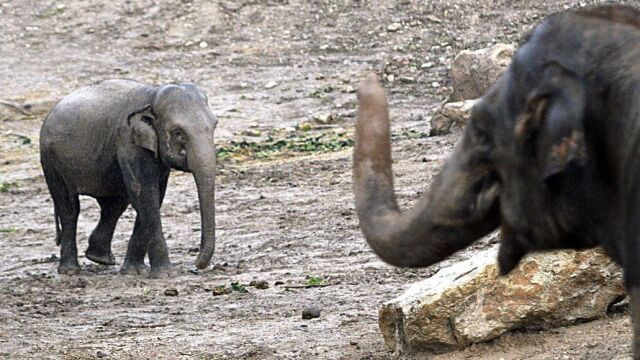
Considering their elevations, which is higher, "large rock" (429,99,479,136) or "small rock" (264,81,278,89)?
"large rock" (429,99,479,136)

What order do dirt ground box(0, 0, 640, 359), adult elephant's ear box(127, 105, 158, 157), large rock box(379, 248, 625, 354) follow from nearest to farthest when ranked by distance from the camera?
1. large rock box(379, 248, 625, 354)
2. dirt ground box(0, 0, 640, 359)
3. adult elephant's ear box(127, 105, 158, 157)

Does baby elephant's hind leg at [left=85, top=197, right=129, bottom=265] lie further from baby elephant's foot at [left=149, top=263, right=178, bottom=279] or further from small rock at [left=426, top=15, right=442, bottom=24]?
small rock at [left=426, top=15, right=442, bottom=24]

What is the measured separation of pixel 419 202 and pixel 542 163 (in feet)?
1.19

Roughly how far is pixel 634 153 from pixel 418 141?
11.5 m

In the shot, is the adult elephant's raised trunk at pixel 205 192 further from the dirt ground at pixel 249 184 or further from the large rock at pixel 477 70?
the large rock at pixel 477 70

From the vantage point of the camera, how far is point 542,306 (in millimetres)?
6430

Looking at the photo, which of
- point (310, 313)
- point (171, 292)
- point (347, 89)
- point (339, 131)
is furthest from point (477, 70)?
point (310, 313)

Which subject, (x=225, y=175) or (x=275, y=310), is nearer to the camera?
(x=275, y=310)

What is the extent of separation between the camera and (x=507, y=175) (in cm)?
318

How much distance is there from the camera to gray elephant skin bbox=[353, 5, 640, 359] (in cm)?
297

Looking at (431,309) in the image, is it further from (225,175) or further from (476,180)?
(225,175)

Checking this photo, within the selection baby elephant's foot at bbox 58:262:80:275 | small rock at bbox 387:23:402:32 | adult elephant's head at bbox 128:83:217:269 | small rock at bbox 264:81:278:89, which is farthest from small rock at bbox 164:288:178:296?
small rock at bbox 387:23:402:32

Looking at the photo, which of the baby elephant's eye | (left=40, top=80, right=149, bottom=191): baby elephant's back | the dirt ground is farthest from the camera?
(left=40, top=80, right=149, bottom=191): baby elephant's back

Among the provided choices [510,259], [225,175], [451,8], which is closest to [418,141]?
[225,175]
